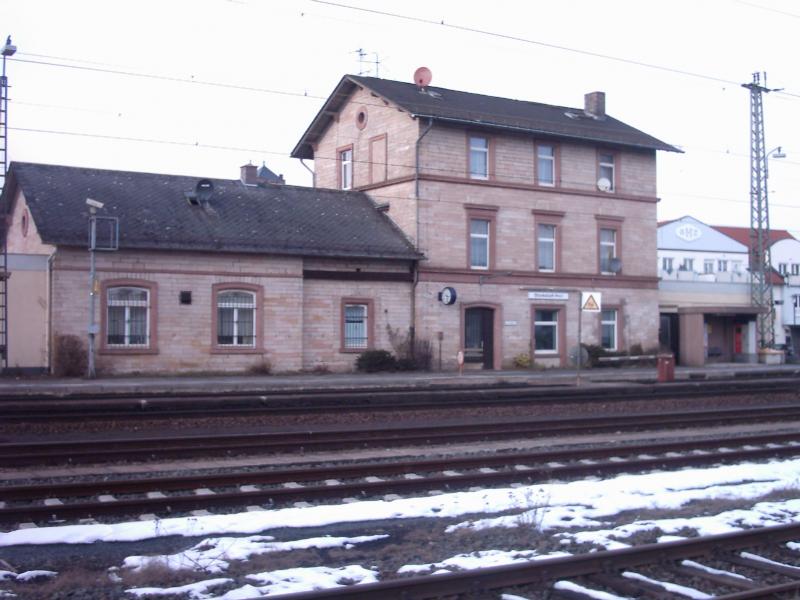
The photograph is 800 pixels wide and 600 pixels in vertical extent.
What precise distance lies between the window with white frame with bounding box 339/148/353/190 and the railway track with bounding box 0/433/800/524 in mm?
24520

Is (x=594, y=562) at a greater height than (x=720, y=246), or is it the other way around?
(x=720, y=246)

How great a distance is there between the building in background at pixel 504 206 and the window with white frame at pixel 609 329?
0.18ft

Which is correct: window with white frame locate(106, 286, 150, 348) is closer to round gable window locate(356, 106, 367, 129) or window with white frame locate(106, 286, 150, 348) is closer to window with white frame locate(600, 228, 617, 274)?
round gable window locate(356, 106, 367, 129)

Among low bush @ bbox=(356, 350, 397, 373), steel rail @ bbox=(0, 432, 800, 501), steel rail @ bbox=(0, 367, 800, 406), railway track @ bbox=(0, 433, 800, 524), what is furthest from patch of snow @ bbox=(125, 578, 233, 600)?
low bush @ bbox=(356, 350, 397, 373)

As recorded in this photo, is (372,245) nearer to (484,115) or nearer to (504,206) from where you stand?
(504,206)

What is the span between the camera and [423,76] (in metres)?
37.7

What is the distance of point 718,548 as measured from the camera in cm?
800

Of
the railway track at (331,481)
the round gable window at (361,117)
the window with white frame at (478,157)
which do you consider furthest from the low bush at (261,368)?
the railway track at (331,481)

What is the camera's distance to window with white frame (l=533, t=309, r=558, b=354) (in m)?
35.8

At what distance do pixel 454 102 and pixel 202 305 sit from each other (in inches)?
520

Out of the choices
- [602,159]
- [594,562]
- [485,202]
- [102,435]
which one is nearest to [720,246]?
[602,159]

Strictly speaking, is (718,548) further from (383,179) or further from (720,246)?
(720,246)

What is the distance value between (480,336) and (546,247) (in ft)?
15.2

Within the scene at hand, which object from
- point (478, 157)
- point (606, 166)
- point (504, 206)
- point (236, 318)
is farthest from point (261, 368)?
point (606, 166)
